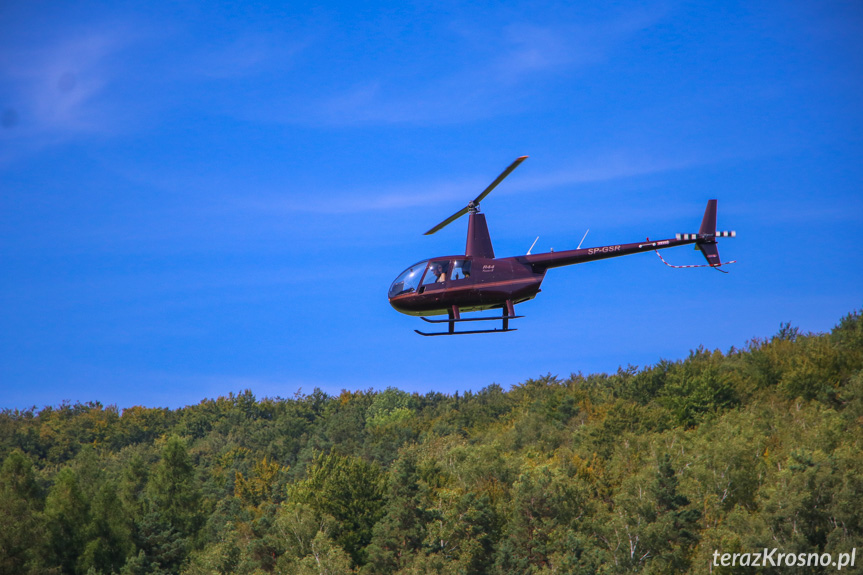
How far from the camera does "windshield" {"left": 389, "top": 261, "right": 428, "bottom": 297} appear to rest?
2442cm

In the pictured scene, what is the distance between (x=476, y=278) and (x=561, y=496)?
3644 cm

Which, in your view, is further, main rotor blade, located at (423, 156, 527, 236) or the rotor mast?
the rotor mast

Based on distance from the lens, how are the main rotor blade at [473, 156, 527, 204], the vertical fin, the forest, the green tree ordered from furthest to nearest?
the green tree, the forest, the vertical fin, the main rotor blade at [473, 156, 527, 204]

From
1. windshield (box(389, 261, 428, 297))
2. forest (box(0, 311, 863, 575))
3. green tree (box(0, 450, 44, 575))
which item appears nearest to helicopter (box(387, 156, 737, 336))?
windshield (box(389, 261, 428, 297))

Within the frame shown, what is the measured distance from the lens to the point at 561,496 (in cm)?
5738

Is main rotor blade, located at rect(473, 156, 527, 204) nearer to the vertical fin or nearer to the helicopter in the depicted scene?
the helicopter

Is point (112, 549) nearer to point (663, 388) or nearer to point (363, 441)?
point (663, 388)

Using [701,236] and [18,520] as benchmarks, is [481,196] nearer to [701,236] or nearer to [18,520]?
[701,236]

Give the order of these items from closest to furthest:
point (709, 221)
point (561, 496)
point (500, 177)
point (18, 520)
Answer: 1. point (500, 177)
2. point (709, 221)
3. point (561, 496)
4. point (18, 520)

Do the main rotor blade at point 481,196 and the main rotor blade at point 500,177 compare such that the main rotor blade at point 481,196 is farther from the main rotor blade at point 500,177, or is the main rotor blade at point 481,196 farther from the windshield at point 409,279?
the windshield at point 409,279

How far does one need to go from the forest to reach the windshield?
29.4 meters

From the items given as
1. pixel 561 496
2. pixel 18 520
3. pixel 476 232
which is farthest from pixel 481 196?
pixel 18 520

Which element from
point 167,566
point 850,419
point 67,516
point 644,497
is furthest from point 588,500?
point 67,516

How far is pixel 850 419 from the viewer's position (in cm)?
6456
